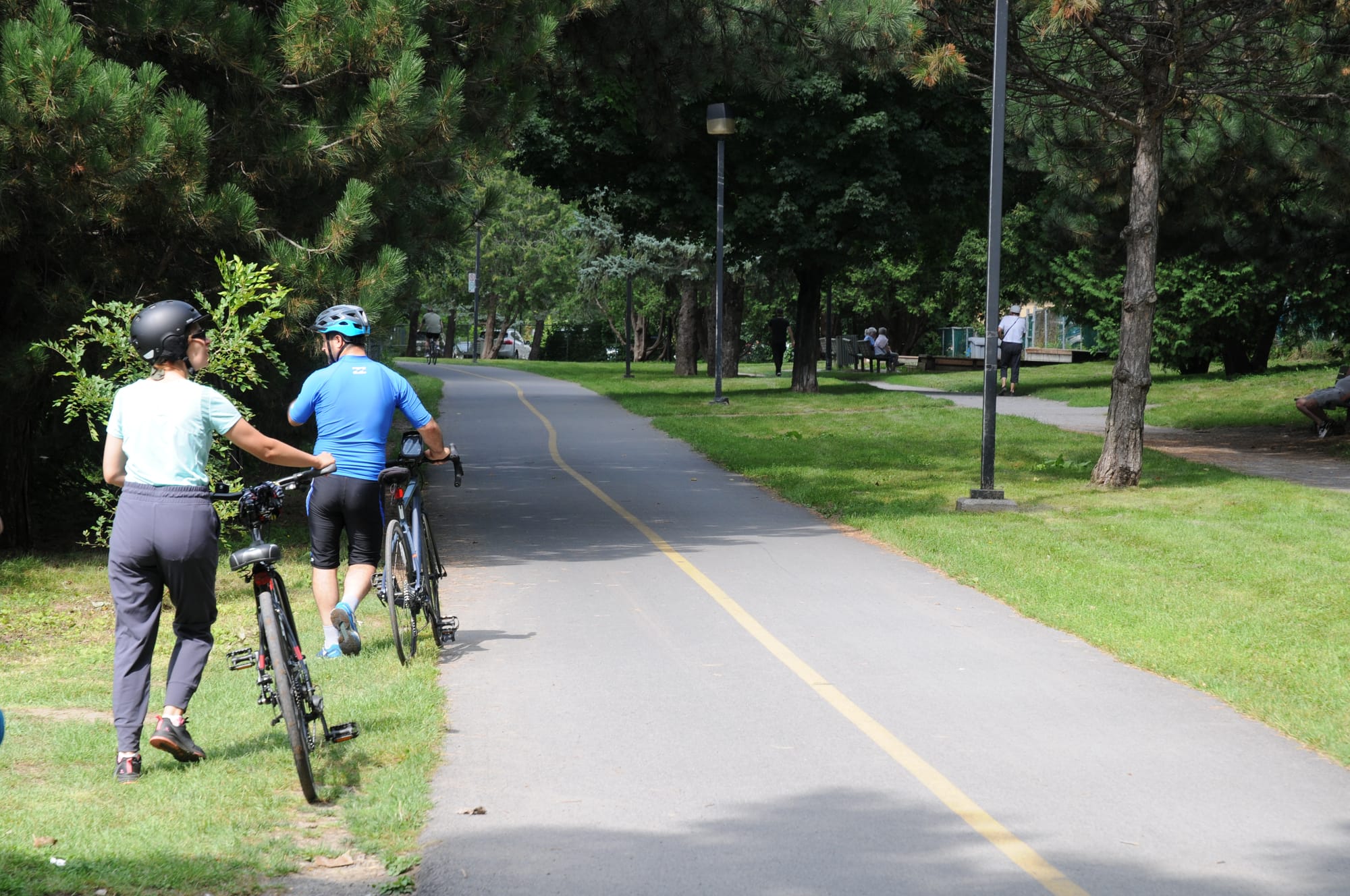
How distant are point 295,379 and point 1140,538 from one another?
8.78 m

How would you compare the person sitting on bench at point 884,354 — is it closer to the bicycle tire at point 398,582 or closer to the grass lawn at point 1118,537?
the grass lawn at point 1118,537

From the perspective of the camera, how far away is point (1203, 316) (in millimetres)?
34000

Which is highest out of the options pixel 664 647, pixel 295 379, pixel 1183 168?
pixel 1183 168

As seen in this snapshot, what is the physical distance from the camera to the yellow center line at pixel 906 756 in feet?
16.5

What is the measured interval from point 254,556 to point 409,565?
2.29 m

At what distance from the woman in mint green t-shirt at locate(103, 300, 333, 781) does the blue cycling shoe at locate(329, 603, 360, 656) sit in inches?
66.3

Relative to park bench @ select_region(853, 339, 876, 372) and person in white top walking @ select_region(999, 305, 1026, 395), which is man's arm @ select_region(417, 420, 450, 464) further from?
park bench @ select_region(853, 339, 876, 372)

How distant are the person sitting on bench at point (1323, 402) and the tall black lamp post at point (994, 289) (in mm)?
8186

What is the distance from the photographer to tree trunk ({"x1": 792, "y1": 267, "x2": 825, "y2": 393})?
112 ft

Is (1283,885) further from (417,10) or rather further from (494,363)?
(494,363)

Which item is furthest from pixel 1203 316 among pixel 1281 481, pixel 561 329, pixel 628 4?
pixel 561 329

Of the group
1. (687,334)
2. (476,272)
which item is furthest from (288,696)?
(476,272)

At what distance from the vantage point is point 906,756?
6.48m

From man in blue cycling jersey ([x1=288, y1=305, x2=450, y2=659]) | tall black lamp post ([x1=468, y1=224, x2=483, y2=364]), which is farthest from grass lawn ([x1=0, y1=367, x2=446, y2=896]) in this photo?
tall black lamp post ([x1=468, y1=224, x2=483, y2=364])
